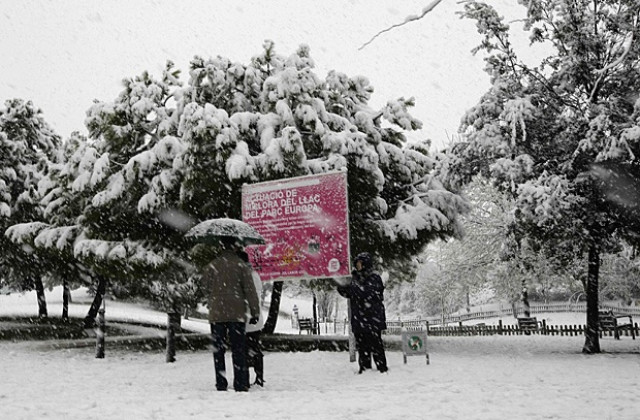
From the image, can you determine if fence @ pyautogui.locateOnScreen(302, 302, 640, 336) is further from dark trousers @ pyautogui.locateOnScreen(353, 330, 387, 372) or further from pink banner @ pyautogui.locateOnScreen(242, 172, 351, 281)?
dark trousers @ pyautogui.locateOnScreen(353, 330, 387, 372)

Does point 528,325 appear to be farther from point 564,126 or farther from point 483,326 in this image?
point 564,126

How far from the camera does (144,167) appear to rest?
1580 cm

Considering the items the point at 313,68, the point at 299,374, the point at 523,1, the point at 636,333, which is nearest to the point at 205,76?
the point at 313,68

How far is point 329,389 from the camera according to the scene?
829 cm

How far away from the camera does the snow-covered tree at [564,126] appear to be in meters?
13.6

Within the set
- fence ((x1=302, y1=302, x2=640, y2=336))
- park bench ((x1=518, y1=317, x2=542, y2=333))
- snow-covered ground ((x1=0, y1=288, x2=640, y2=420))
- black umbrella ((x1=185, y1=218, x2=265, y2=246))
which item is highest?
black umbrella ((x1=185, y1=218, x2=265, y2=246))

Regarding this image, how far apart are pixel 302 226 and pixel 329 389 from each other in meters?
5.24

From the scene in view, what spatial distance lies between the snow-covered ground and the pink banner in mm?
1979

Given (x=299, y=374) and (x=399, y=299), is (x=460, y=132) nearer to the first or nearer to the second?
(x=299, y=374)

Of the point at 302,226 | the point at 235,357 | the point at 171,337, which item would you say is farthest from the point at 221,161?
the point at 235,357

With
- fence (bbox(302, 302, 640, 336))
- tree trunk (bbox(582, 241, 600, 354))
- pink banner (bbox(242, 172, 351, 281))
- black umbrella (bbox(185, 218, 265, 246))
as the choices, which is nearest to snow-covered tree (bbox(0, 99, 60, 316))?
pink banner (bbox(242, 172, 351, 281))

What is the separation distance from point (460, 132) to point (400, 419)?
37.0 ft

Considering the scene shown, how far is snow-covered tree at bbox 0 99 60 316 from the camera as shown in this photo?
874 inches

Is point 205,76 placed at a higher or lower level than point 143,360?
higher
